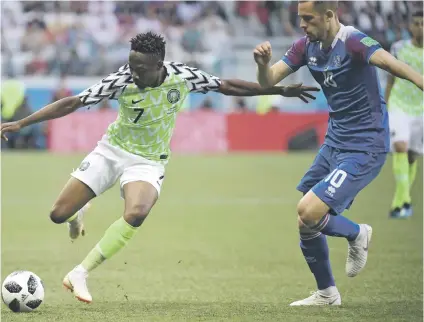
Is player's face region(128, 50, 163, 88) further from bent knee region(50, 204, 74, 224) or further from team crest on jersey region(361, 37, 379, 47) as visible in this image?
team crest on jersey region(361, 37, 379, 47)

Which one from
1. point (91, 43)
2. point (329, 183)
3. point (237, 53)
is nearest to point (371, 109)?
point (329, 183)

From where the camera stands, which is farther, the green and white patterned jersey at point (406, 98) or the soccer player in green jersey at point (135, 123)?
the green and white patterned jersey at point (406, 98)

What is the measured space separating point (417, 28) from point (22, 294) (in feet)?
22.9

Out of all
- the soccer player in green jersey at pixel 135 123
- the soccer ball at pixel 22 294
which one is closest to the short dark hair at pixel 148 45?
the soccer player in green jersey at pixel 135 123

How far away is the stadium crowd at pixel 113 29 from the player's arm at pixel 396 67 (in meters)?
19.5

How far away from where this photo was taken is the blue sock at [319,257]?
739 centimetres

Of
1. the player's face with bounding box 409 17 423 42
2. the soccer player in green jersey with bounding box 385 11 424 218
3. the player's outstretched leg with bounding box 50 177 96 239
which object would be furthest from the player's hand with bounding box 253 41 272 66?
the soccer player in green jersey with bounding box 385 11 424 218

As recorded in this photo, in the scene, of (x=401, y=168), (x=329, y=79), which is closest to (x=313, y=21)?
(x=329, y=79)

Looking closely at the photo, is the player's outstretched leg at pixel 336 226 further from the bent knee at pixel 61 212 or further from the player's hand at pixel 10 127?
the player's hand at pixel 10 127

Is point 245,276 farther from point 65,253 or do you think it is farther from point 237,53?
point 237,53

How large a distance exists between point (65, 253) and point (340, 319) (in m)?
4.64

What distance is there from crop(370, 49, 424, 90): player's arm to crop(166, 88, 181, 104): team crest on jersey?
1683 millimetres

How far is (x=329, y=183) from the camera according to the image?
692 cm

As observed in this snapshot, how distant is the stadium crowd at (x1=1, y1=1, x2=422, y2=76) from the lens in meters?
26.7
